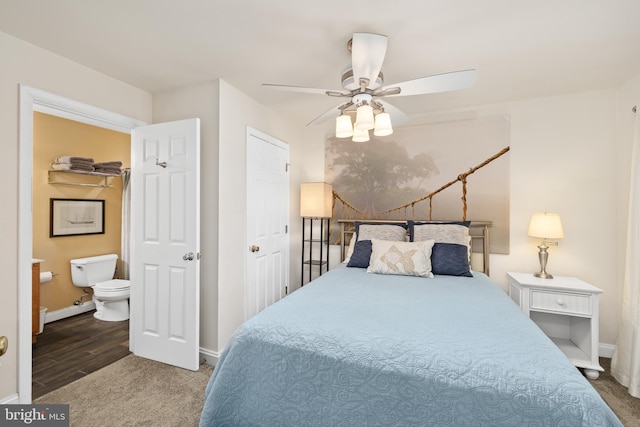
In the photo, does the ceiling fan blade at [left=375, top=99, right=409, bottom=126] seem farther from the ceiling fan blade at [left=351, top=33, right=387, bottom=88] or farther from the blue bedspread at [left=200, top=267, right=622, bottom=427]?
the blue bedspread at [left=200, top=267, right=622, bottom=427]

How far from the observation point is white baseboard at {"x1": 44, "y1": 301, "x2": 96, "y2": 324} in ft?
11.8

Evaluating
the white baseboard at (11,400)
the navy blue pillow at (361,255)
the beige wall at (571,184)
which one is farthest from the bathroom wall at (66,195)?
the beige wall at (571,184)

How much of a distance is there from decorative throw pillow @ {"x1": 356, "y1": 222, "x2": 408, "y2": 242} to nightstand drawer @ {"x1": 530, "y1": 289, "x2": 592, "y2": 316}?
47.3 inches

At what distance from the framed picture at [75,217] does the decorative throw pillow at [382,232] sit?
137 inches

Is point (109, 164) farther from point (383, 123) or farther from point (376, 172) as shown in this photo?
point (383, 123)

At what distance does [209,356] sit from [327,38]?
2671 mm

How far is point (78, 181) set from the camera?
12.7 ft

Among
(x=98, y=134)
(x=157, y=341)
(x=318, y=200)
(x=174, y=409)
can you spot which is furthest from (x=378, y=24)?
(x=98, y=134)

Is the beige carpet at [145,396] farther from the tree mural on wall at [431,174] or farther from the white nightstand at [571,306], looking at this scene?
the tree mural on wall at [431,174]

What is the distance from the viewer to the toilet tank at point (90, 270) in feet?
12.4

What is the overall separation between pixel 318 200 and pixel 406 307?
1.89m

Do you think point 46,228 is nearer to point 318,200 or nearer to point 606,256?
point 318,200

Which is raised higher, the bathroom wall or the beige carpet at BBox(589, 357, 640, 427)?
the bathroom wall
